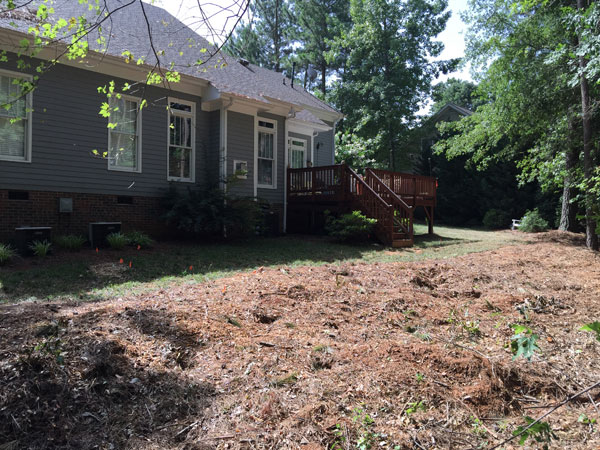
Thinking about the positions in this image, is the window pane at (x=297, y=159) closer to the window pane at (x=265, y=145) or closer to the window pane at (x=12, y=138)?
the window pane at (x=265, y=145)

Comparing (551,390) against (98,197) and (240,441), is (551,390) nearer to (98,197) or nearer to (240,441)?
(240,441)

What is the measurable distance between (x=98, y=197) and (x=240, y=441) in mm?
8083

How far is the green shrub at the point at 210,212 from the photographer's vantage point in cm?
961

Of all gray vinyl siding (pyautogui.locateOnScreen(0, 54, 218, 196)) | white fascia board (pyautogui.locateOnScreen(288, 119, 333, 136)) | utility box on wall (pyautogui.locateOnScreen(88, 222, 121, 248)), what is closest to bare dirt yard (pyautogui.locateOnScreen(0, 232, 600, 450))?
utility box on wall (pyautogui.locateOnScreen(88, 222, 121, 248))

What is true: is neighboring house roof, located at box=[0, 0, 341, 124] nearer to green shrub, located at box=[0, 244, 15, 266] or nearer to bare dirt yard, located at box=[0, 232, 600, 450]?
green shrub, located at box=[0, 244, 15, 266]

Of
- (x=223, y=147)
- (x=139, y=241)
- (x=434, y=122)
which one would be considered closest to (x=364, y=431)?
(x=139, y=241)

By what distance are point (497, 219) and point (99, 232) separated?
17.5 m

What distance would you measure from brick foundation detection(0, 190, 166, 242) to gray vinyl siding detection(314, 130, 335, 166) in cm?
992

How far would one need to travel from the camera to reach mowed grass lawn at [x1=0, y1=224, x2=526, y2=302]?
571cm

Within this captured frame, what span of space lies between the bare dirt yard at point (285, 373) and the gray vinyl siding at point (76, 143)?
505 cm

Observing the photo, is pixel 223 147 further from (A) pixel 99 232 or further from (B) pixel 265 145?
(A) pixel 99 232

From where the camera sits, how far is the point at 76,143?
8.90 m

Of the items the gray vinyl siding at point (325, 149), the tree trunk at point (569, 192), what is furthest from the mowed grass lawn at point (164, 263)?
the gray vinyl siding at point (325, 149)

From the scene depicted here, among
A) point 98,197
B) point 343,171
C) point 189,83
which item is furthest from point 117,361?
point 343,171
